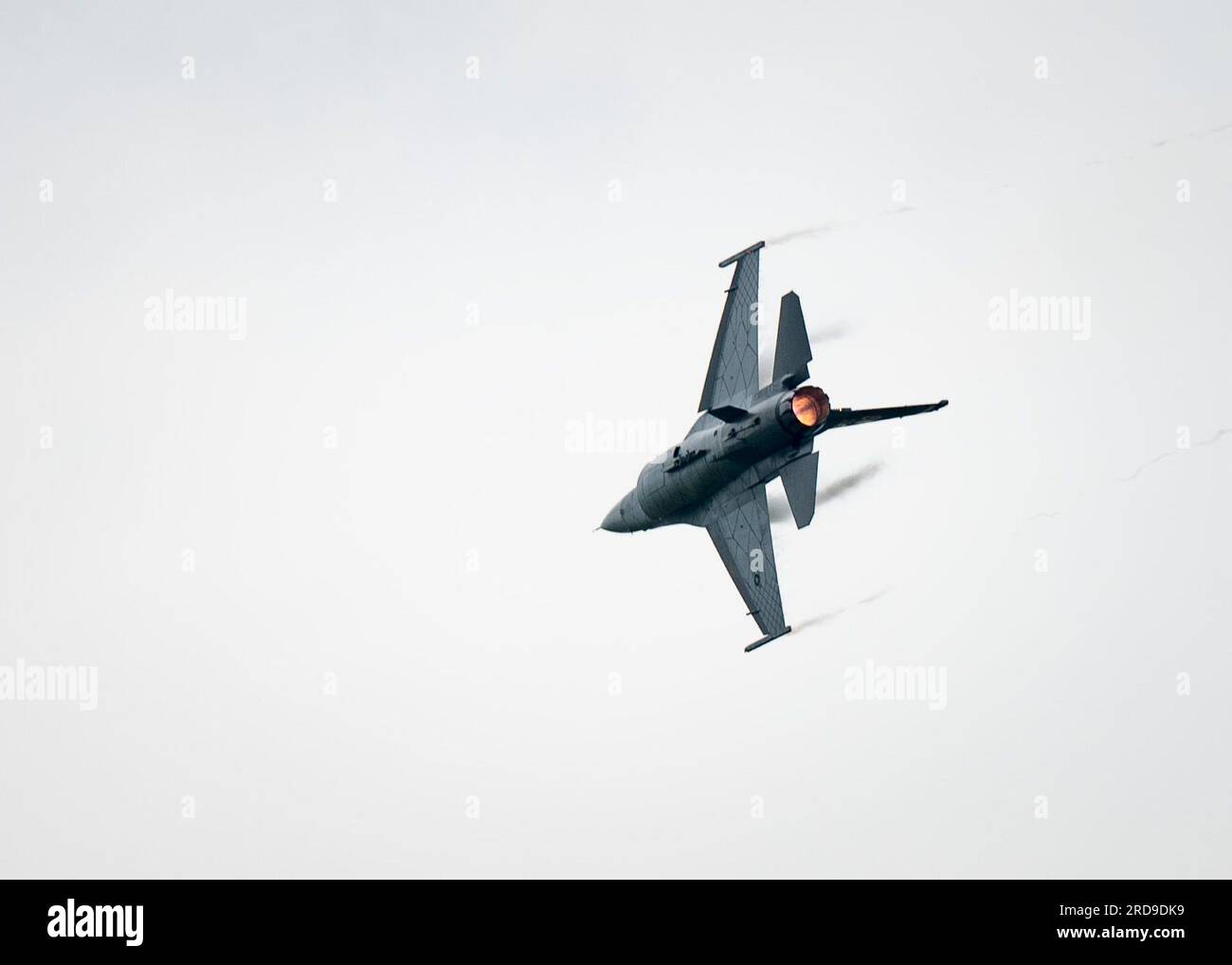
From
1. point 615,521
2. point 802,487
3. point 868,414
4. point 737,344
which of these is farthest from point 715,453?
point 615,521

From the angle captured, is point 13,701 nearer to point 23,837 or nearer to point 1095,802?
point 23,837

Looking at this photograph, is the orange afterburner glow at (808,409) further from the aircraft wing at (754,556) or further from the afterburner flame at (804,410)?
the aircraft wing at (754,556)

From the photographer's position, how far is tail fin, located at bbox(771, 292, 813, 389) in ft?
153

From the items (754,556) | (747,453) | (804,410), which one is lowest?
(754,556)

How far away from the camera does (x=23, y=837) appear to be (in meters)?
89.6

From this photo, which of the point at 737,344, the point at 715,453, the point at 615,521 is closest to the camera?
the point at 715,453

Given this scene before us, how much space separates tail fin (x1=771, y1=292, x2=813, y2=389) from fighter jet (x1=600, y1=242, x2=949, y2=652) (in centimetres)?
3

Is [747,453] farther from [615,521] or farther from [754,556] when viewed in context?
[615,521]

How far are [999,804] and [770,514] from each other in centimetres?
3712

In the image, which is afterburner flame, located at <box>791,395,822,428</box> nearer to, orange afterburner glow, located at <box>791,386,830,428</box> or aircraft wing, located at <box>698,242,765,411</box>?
orange afterburner glow, located at <box>791,386,830,428</box>

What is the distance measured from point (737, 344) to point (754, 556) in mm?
7102

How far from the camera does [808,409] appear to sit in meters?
46.0

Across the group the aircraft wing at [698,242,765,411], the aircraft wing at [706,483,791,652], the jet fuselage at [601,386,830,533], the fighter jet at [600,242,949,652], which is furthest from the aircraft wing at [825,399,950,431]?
the aircraft wing at [698,242,765,411]
